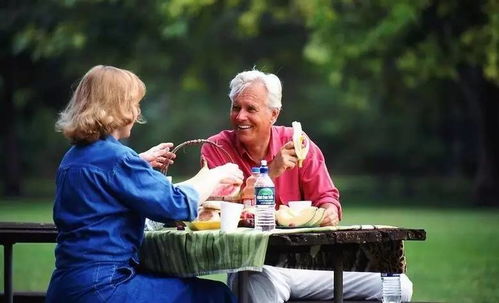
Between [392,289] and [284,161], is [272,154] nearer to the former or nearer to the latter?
[284,161]

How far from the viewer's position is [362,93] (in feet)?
124

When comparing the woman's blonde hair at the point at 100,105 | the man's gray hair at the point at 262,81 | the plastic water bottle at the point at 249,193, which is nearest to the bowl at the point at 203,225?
the plastic water bottle at the point at 249,193

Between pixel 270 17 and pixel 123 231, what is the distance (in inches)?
1441

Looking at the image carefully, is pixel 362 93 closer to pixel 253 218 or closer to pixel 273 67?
pixel 273 67

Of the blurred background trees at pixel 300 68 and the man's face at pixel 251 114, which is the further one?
the blurred background trees at pixel 300 68

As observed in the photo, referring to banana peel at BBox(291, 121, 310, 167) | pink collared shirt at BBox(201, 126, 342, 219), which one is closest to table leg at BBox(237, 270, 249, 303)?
banana peel at BBox(291, 121, 310, 167)

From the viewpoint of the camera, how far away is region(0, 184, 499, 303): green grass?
1094cm

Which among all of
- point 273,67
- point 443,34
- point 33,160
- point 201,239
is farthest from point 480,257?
point 33,160

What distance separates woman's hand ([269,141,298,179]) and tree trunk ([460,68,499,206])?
22.0m

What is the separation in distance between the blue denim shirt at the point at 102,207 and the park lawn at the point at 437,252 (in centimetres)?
528

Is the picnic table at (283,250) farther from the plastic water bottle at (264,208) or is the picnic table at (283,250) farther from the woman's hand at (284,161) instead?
the woman's hand at (284,161)

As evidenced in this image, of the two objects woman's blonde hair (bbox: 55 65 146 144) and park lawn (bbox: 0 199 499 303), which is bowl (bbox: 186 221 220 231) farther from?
park lawn (bbox: 0 199 499 303)

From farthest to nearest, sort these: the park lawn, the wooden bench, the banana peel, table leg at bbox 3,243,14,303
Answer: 1. the park lawn
2. table leg at bbox 3,243,14,303
3. the wooden bench
4. the banana peel

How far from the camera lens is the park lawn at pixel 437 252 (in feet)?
35.8
